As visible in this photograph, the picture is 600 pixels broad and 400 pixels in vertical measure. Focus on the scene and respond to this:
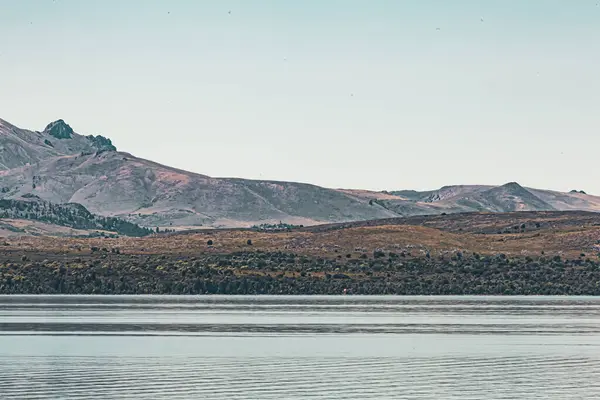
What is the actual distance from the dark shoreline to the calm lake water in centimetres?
6098

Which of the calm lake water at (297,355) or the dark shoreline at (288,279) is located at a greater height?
the dark shoreline at (288,279)

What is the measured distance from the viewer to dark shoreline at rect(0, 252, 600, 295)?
17775 centimetres

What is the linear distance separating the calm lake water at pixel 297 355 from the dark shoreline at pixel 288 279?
200 feet

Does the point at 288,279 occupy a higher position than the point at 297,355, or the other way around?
the point at 288,279

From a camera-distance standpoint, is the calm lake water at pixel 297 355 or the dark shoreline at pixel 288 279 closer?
the calm lake water at pixel 297 355

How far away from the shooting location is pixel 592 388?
184 ft

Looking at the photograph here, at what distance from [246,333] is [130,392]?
33.3 metres

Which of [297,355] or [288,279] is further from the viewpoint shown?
[288,279]

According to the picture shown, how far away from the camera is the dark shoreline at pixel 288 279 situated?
583ft

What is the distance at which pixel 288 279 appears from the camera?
597 ft

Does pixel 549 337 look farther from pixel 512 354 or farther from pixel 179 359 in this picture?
pixel 179 359

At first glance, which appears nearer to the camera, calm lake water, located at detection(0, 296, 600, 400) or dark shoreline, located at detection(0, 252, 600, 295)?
calm lake water, located at detection(0, 296, 600, 400)

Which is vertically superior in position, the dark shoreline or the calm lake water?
the dark shoreline

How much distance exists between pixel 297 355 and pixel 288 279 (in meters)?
112
